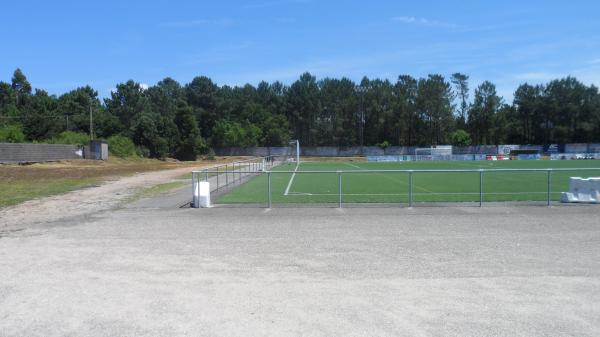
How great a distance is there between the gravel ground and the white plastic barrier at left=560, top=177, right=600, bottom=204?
4.05m

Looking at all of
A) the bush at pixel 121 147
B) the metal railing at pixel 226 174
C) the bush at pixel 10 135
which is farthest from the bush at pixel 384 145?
the bush at pixel 10 135

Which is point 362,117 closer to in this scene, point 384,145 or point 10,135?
point 384,145

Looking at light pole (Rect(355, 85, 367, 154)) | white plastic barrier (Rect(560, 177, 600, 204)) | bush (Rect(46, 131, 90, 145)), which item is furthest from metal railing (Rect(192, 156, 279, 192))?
light pole (Rect(355, 85, 367, 154))

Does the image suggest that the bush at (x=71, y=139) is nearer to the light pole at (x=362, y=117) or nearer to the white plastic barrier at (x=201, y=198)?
the light pole at (x=362, y=117)

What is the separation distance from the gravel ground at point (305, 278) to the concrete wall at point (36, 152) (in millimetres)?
48060

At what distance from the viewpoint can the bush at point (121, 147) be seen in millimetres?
76438

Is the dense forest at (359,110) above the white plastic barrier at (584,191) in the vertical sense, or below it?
above

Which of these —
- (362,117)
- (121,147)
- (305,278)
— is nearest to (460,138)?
(362,117)

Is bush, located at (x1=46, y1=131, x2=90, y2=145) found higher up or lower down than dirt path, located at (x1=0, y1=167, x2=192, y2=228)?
higher up

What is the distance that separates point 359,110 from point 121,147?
197 feet

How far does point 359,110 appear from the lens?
394 feet

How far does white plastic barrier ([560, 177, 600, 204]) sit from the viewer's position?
54.0 feet

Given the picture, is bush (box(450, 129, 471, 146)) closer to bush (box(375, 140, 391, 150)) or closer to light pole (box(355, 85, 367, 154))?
bush (box(375, 140, 391, 150))

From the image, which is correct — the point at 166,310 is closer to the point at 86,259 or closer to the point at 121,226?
the point at 86,259
